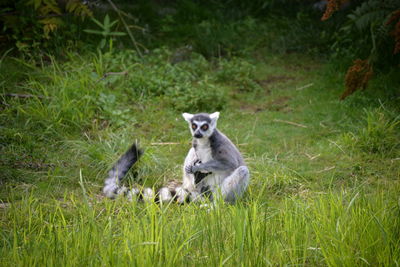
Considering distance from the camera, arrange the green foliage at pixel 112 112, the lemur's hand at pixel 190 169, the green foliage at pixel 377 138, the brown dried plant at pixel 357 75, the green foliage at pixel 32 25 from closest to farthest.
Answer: the lemur's hand at pixel 190 169 → the green foliage at pixel 377 138 → the brown dried plant at pixel 357 75 → the green foliage at pixel 112 112 → the green foliage at pixel 32 25

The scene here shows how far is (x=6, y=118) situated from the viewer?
603 centimetres

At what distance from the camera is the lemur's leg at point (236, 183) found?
182 inches

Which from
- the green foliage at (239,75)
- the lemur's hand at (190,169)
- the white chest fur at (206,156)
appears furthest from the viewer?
the green foliage at (239,75)

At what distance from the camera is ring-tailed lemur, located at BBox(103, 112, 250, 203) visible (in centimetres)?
465

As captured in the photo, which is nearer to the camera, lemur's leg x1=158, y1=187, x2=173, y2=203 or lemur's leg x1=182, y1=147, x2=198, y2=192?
lemur's leg x1=158, y1=187, x2=173, y2=203

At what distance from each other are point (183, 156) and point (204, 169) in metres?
1.23

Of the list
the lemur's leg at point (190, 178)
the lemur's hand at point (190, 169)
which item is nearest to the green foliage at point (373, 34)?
the lemur's leg at point (190, 178)

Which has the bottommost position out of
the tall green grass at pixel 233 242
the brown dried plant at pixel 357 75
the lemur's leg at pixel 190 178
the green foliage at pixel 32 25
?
the lemur's leg at pixel 190 178

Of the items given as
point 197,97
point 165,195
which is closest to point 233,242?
point 165,195

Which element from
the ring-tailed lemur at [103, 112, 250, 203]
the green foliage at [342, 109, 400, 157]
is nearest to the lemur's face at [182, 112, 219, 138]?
the ring-tailed lemur at [103, 112, 250, 203]

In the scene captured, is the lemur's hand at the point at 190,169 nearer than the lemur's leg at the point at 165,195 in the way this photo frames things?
No

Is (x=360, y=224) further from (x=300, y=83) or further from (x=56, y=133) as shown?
(x=300, y=83)

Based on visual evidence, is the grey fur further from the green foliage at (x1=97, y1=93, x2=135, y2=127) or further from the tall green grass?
the green foliage at (x1=97, y1=93, x2=135, y2=127)

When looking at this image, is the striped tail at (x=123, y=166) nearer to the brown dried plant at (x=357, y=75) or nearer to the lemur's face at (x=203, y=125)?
the lemur's face at (x=203, y=125)
